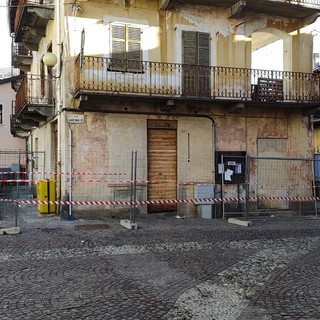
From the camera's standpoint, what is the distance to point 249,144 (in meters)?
15.0

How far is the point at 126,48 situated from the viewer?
44.1 feet

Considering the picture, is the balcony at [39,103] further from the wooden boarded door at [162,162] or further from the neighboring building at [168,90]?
the wooden boarded door at [162,162]

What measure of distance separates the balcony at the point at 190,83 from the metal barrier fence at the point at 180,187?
6.34 feet

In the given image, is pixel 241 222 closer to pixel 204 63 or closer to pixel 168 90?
pixel 168 90

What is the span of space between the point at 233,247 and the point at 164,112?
615cm

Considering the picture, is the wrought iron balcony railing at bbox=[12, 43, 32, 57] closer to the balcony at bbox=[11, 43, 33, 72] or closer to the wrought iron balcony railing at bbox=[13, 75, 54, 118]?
the balcony at bbox=[11, 43, 33, 72]

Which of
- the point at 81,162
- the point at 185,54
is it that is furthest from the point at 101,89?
the point at 185,54

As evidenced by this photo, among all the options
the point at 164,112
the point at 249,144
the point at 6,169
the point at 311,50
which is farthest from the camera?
the point at 6,169

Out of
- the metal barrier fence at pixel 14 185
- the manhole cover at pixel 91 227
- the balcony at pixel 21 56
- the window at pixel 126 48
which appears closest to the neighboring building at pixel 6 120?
the metal barrier fence at pixel 14 185

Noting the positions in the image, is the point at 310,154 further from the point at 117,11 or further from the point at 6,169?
the point at 6,169

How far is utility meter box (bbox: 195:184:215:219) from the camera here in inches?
551

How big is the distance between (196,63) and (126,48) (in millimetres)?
2443

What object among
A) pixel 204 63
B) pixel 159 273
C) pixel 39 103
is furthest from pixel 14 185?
pixel 159 273

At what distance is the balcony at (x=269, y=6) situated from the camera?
14062 mm
